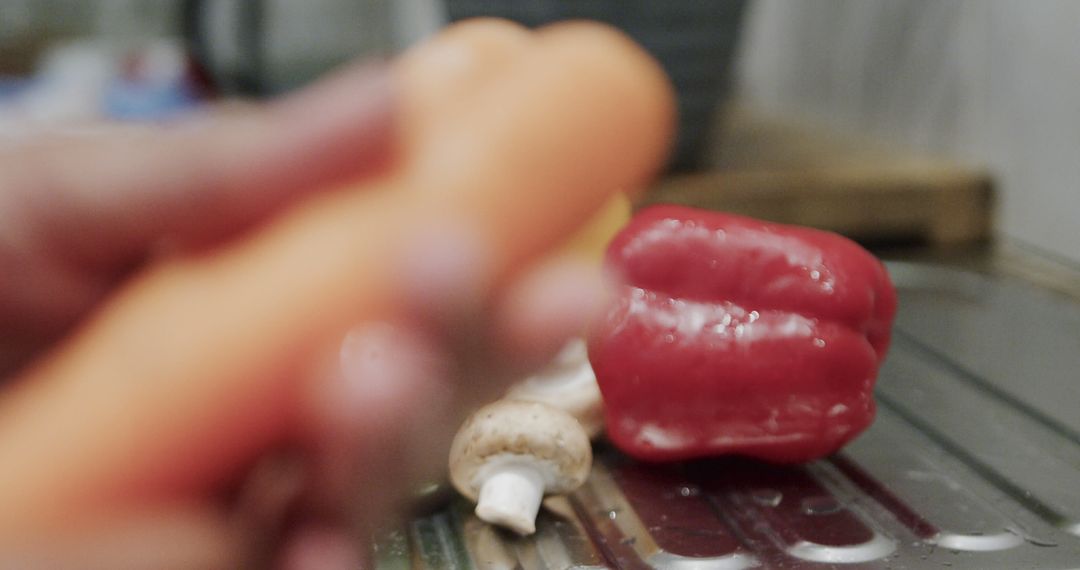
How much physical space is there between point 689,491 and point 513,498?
9 centimetres

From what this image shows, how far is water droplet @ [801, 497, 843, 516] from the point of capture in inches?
17.0

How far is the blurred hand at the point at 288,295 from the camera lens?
0.55ft

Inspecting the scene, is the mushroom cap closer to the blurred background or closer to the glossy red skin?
the glossy red skin

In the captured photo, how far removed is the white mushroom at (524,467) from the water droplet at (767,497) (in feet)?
0.25

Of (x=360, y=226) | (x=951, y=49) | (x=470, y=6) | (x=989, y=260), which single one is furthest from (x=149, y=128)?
(x=951, y=49)

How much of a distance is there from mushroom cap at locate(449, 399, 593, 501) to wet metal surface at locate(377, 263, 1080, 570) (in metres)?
0.02

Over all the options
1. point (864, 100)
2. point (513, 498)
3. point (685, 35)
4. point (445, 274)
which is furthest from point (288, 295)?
point (864, 100)

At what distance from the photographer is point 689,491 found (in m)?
0.46

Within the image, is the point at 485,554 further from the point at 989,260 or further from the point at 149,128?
the point at 989,260

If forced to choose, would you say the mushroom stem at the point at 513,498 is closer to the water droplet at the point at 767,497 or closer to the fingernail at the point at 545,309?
the water droplet at the point at 767,497

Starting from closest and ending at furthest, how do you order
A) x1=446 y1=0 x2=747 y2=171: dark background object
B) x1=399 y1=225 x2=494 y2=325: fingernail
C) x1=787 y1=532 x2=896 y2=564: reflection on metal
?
x1=399 y1=225 x2=494 y2=325: fingernail, x1=787 y1=532 x2=896 y2=564: reflection on metal, x1=446 y1=0 x2=747 y2=171: dark background object

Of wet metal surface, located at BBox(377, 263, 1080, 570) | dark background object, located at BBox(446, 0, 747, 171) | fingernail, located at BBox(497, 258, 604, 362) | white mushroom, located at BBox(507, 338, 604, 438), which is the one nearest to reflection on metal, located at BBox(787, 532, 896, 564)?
wet metal surface, located at BBox(377, 263, 1080, 570)

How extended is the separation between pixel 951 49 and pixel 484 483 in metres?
0.78

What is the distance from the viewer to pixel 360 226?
0.17 m
